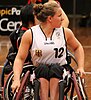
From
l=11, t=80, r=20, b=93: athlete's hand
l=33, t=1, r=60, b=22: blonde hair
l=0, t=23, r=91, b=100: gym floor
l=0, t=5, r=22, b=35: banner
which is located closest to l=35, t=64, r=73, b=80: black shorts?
l=11, t=80, r=20, b=93: athlete's hand

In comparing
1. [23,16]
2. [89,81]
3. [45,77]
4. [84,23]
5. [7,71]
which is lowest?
[84,23]

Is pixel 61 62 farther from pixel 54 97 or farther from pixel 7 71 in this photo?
pixel 7 71

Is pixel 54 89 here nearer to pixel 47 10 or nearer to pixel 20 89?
pixel 20 89

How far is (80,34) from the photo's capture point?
32.7 feet

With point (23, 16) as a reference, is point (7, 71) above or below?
below

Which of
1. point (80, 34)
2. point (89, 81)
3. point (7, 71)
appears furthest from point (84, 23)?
point (7, 71)

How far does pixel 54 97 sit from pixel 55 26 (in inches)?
21.0

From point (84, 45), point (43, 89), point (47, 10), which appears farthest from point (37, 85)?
point (84, 45)

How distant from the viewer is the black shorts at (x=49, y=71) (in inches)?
118

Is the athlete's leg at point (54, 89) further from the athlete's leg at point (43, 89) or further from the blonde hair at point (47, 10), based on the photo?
the blonde hair at point (47, 10)

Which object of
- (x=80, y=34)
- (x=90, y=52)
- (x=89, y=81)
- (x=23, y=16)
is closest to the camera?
(x=23, y=16)

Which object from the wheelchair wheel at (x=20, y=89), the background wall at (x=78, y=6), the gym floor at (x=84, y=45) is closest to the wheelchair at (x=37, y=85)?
the wheelchair wheel at (x=20, y=89)

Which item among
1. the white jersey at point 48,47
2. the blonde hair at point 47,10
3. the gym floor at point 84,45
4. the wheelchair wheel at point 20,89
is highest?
the blonde hair at point 47,10

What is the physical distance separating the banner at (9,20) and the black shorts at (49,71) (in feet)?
20.0
